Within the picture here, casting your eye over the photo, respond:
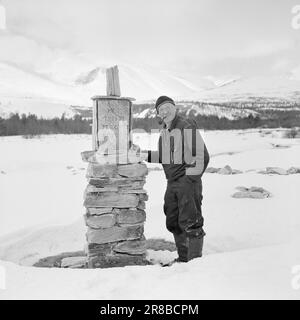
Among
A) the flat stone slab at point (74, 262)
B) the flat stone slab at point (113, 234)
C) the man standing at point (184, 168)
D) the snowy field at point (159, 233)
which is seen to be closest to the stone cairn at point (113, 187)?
the flat stone slab at point (113, 234)

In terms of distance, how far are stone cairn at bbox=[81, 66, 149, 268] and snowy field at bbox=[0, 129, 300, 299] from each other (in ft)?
2.33

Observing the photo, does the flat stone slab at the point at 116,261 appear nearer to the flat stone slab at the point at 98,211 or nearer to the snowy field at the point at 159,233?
the snowy field at the point at 159,233

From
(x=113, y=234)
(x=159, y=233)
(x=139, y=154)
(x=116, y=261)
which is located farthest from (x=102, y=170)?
(x=159, y=233)

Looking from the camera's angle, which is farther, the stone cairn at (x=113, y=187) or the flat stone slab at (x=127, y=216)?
the flat stone slab at (x=127, y=216)

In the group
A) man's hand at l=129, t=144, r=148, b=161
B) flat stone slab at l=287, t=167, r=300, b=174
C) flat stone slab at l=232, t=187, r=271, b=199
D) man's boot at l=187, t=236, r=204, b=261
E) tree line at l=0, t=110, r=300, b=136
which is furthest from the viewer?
tree line at l=0, t=110, r=300, b=136

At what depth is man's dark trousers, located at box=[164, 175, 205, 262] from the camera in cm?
436

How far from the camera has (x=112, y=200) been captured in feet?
16.1

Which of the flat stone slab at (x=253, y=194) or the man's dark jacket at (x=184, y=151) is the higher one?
Answer: the man's dark jacket at (x=184, y=151)

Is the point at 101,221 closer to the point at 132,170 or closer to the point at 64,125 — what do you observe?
the point at 132,170

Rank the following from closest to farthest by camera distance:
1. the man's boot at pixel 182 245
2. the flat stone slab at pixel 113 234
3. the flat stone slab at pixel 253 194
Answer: the man's boot at pixel 182 245 < the flat stone slab at pixel 113 234 < the flat stone slab at pixel 253 194

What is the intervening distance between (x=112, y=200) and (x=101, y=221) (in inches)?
11.4

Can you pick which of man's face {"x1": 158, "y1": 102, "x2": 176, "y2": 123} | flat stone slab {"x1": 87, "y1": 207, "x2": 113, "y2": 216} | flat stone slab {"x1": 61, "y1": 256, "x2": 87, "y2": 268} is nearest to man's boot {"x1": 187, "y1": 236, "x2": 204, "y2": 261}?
flat stone slab {"x1": 87, "y1": 207, "x2": 113, "y2": 216}

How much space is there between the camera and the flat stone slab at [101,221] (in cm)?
489

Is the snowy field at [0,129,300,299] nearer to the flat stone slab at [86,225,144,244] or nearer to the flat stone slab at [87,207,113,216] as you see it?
the flat stone slab at [86,225,144,244]
